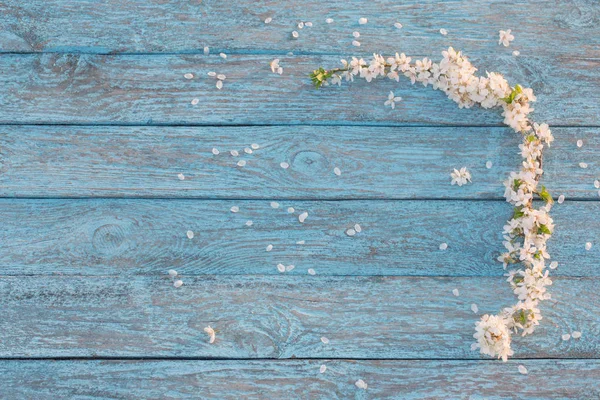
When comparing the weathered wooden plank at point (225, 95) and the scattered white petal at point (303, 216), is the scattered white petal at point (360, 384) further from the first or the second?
the weathered wooden plank at point (225, 95)

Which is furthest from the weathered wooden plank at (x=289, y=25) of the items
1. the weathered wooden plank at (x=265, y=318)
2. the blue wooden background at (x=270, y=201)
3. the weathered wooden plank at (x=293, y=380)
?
the weathered wooden plank at (x=293, y=380)

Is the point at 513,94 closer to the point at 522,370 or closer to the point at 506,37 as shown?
the point at 506,37

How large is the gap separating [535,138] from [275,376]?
0.64 meters

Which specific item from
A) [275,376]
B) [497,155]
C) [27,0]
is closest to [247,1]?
[27,0]

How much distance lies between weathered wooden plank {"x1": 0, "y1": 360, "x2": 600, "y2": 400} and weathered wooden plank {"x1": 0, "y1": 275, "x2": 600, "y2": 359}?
2 cm

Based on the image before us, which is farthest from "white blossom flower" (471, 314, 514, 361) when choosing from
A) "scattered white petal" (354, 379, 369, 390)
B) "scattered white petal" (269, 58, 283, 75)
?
"scattered white petal" (269, 58, 283, 75)

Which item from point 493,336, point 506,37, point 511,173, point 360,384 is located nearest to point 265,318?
point 360,384

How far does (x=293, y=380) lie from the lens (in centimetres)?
111

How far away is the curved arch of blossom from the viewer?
3.56ft

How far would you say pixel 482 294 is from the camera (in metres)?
1.13

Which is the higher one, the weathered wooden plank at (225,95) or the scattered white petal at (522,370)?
the weathered wooden plank at (225,95)

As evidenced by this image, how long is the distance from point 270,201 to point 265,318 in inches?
8.4

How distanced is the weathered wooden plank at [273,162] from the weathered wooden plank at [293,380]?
1.01ft

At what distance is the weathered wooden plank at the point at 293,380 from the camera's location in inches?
43.7
